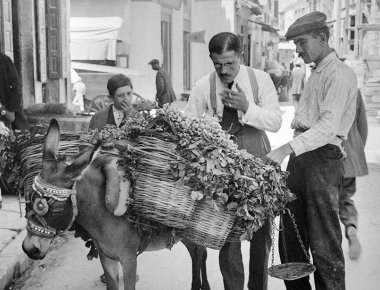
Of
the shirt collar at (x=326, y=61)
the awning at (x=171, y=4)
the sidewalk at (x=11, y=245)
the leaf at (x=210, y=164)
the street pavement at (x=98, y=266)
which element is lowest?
the street pavement at (x=98, y=266)

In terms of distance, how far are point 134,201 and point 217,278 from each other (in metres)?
2.22

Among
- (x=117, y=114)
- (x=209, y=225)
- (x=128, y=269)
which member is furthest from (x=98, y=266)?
(x=209, y=225)

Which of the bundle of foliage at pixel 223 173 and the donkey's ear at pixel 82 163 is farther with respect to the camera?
the bundle of foliage at pixel 223 173

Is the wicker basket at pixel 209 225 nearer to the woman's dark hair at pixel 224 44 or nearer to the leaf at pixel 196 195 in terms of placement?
the leaf at pixel 196 195

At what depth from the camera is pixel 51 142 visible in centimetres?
340

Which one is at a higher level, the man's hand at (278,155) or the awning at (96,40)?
the awning at (96,40)

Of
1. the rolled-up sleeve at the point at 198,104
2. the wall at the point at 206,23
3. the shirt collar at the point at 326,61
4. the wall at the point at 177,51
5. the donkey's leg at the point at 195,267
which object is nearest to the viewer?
the shirt collar at the point at 326,61

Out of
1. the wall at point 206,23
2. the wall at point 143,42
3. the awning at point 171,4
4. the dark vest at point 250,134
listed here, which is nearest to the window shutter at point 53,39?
the dark vest at point 250,134

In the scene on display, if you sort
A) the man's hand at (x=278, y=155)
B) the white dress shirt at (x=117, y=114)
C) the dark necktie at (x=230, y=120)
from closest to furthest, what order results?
the man's hand at (x=278, y=155)
the dark necktie at (x=230, y=120)
the white dress shirt at (x=117, y=114)

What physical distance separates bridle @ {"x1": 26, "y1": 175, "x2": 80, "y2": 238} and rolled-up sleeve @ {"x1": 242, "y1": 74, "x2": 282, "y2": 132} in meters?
1.27

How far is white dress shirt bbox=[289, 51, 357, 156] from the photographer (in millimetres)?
3775

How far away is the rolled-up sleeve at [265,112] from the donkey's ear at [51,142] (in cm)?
127

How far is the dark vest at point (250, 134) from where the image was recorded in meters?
4.24

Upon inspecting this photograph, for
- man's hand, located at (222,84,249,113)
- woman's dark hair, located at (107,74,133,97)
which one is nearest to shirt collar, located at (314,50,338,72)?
man's hand, located at (222,84,249,113)
